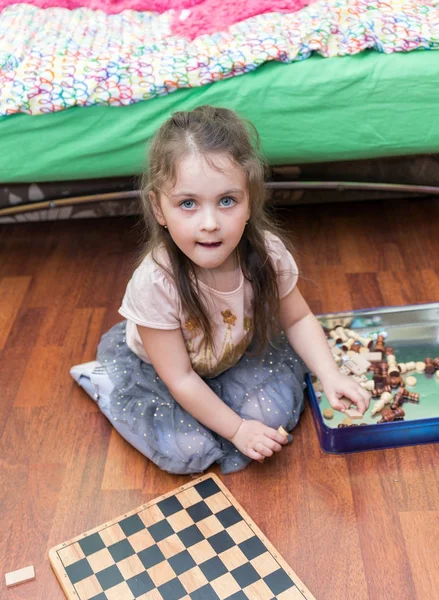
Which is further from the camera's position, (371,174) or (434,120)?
(371,174)

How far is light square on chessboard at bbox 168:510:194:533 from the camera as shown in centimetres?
105

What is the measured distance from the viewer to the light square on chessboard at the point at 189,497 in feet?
3.58

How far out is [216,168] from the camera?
98 centimetres

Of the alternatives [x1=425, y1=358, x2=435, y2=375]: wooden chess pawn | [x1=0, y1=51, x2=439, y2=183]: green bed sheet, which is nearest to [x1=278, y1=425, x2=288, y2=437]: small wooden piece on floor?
[x1=425, y1=358, x2=435, y2=375]: wooden chess pawn

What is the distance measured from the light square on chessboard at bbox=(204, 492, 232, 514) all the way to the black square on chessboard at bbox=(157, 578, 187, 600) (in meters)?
0.13

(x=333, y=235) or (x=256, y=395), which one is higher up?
(x=256, y=395)

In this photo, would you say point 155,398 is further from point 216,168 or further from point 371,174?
point 371,174

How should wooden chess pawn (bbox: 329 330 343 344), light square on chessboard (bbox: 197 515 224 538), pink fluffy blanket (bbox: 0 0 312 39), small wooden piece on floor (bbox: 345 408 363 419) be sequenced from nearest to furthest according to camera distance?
light square on chessboard (bbox: 197 515 224 538) < small wooden piece on floor (bbox: 345 408 363 419) < wooden chess pawn (bbox: 329 330 343 344) < pink fluffy blanket (bbox: 0 0 312 39)

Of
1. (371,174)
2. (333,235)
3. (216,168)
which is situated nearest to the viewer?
(216,168)

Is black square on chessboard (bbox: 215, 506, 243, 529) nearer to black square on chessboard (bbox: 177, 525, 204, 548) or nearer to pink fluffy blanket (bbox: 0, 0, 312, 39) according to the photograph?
black square on chessboard (bbox: 177, 525, 204, 548)

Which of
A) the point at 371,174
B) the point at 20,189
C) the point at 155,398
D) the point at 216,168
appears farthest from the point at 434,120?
the point at 20,189

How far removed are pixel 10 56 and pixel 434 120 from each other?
89 cm

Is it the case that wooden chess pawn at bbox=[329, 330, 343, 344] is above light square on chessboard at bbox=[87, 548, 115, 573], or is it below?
below

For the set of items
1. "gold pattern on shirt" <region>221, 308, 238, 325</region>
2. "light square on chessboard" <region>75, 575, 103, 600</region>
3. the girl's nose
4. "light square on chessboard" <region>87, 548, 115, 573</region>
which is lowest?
"light square on chessboard" <region>87, 548, 115, 573</region>
